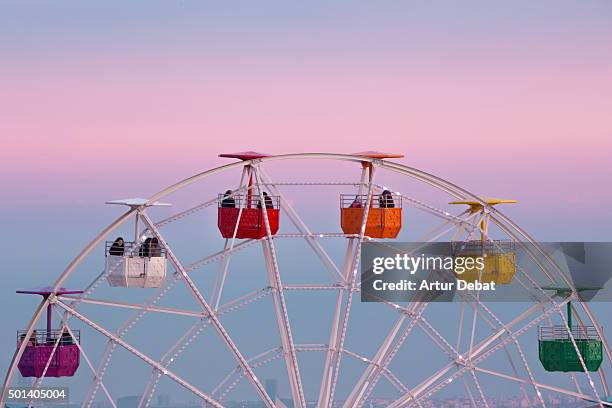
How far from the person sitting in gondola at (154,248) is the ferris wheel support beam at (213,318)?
1236 mm

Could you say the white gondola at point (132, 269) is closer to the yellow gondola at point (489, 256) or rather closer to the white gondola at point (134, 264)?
the white gondola at point (134, 264)

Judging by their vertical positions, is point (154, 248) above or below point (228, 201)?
below

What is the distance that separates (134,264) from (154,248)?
0.72 m

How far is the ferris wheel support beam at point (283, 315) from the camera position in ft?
175

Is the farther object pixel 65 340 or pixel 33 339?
pixel 65 340

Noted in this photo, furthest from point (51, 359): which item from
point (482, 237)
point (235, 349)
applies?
point (482, 237)

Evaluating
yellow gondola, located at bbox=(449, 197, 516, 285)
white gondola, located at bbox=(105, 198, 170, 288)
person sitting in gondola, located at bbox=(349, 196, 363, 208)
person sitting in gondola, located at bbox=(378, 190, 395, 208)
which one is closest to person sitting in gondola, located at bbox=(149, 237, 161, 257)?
white gondola, located at bbox=(105, 198, 170, 288)

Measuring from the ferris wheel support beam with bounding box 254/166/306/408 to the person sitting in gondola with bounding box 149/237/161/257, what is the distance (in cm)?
309

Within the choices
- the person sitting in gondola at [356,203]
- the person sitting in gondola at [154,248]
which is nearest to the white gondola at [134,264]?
the person sitting in gondola at [154,248]

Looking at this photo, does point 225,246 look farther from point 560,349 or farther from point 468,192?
point 560,349

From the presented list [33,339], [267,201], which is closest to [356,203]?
[267,201]

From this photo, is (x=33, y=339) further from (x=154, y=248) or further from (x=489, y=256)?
(x=489, y=256)

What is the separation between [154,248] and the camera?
5331 cm

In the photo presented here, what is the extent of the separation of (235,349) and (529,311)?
1009 centimetres
